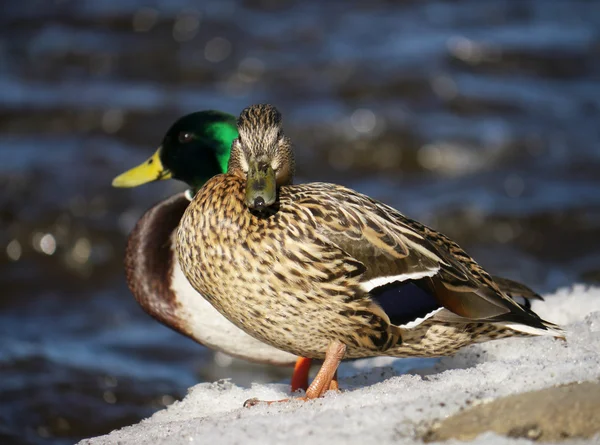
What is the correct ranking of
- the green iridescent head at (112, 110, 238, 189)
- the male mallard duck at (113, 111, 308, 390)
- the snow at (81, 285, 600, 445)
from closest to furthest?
the snow at (81, 285, 600, 445)
the male mallard duck at (113, 111, 308, 390)
the green iridescent head at (112, 110, 238, 189)

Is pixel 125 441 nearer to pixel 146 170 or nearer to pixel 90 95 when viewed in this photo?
pixel 146 170

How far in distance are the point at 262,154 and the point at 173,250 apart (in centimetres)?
172

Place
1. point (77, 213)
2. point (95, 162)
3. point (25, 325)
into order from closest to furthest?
point (25, 325)
point (77, 213)
point (95, 162)

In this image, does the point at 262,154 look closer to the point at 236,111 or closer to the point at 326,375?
the point at 326,375

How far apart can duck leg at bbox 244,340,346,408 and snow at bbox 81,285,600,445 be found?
7 centimetres

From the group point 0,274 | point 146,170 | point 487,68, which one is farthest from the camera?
point 487,68

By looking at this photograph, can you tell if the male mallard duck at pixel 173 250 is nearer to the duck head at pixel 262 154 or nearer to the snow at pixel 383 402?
the snow at pixel 383 402

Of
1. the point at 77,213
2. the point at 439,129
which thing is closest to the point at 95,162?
the point at 77,213

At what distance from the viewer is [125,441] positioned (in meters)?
3.09

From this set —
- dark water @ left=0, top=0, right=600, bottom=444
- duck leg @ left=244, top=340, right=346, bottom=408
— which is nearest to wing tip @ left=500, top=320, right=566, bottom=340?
duck leg @ left=244, top=340, right=346, bottom=408

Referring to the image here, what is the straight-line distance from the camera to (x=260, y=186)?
3166 millimetres

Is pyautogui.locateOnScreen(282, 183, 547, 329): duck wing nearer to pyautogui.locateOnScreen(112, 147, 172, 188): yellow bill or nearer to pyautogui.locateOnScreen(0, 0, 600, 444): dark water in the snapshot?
pyautogui.locateOnScreen(112, 147, 172, 188): yellow bill

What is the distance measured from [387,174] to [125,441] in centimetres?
690

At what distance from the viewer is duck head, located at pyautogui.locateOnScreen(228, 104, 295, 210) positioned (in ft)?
10.4
